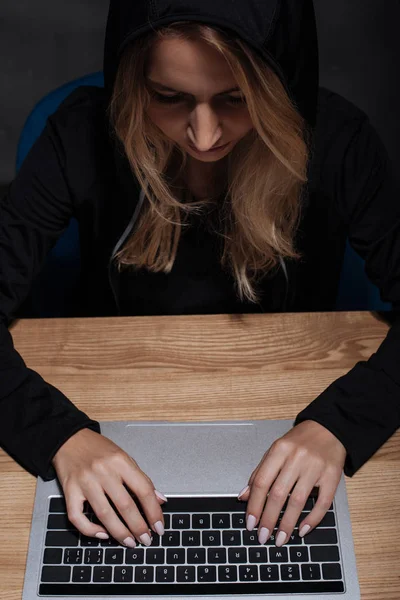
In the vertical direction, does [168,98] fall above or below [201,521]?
above

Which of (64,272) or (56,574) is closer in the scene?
(56,574)

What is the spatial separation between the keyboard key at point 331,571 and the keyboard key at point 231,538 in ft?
0.36

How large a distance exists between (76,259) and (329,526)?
28.7 inches

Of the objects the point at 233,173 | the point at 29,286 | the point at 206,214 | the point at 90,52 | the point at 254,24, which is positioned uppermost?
the point at 254,24

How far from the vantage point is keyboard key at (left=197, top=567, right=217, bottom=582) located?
0.91 meters

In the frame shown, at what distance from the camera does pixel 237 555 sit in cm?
93

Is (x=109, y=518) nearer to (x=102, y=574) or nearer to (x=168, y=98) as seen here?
(x=102, y=574)

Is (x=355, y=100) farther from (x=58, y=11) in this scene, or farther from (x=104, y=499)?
(x=104, y=499)

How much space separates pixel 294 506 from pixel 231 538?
0.09 meters

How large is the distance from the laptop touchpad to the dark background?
1671mm

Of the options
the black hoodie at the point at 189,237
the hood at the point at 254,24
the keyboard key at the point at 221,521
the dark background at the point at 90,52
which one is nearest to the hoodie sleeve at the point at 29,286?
the black hoodie at the point at 189,237

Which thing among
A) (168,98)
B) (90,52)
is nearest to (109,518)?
(168,98)

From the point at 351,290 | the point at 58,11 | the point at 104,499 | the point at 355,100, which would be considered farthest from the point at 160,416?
the point at 58,11

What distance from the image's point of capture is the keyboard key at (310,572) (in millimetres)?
913
